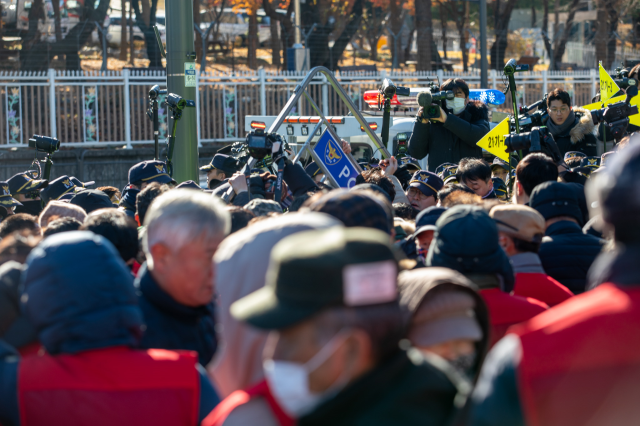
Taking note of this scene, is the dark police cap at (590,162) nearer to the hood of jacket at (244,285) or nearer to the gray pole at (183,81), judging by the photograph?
the gray pole at (183,81)

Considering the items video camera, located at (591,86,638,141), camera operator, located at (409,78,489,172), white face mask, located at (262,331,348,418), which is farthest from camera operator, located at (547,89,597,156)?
white face mask, located at (262,331,348,418)

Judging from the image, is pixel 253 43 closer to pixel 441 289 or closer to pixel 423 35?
pixel 423 35

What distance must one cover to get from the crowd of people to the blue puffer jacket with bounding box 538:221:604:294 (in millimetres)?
241

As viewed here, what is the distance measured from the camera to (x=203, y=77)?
53.7ft

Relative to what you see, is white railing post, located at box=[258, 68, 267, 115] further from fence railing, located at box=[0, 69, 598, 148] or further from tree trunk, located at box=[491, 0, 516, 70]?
tree trunk, located at box=[491, 0, 516, 70]

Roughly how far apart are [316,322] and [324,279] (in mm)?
87

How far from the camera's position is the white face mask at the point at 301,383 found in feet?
4.79

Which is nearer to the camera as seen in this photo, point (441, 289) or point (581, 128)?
point (441, 289)

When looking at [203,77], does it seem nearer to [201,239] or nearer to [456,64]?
[201,239]

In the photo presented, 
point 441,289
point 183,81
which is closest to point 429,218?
point 441,289

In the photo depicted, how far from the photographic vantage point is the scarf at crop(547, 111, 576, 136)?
6367 mm

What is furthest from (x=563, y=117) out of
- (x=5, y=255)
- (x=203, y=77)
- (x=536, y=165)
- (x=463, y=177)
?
(x=203, y=77)

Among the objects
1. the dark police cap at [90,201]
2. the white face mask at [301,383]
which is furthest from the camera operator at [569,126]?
the white face mask at [301,383]

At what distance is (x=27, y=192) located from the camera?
6367 millimetres
